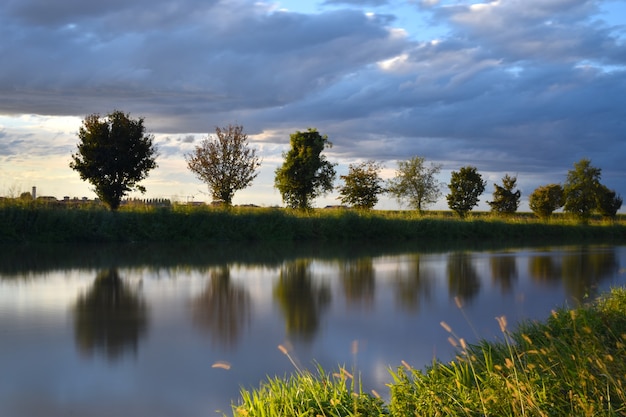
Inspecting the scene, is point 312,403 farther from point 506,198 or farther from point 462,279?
point 506,198

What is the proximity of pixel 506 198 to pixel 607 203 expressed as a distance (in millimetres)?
8312

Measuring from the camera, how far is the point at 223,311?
431 inches

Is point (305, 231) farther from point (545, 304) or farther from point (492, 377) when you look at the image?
point (492, 377)

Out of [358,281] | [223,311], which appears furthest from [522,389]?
[358,281]

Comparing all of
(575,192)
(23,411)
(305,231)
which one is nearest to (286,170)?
(305,231)

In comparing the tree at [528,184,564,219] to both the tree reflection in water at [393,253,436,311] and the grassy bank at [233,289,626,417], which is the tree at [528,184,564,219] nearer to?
the tree reflection in water at [393,253,436,311]

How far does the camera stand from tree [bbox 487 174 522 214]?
173 ft

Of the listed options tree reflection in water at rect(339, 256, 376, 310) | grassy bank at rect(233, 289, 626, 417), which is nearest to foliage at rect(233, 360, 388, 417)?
grassy bank at rect(233, 289, 626, 417)

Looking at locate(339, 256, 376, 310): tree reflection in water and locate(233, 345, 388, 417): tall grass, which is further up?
locate(233, 345, 388, 417): tall grass

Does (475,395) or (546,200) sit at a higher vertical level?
(546,200)

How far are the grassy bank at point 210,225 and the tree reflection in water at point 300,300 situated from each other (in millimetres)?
11041

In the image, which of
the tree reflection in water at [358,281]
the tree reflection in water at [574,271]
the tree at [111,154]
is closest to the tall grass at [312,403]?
the tree reflection in water at [358,281]

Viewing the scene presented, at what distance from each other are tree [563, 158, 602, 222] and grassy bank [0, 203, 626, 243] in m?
11.0

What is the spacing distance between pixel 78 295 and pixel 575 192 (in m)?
44.7
